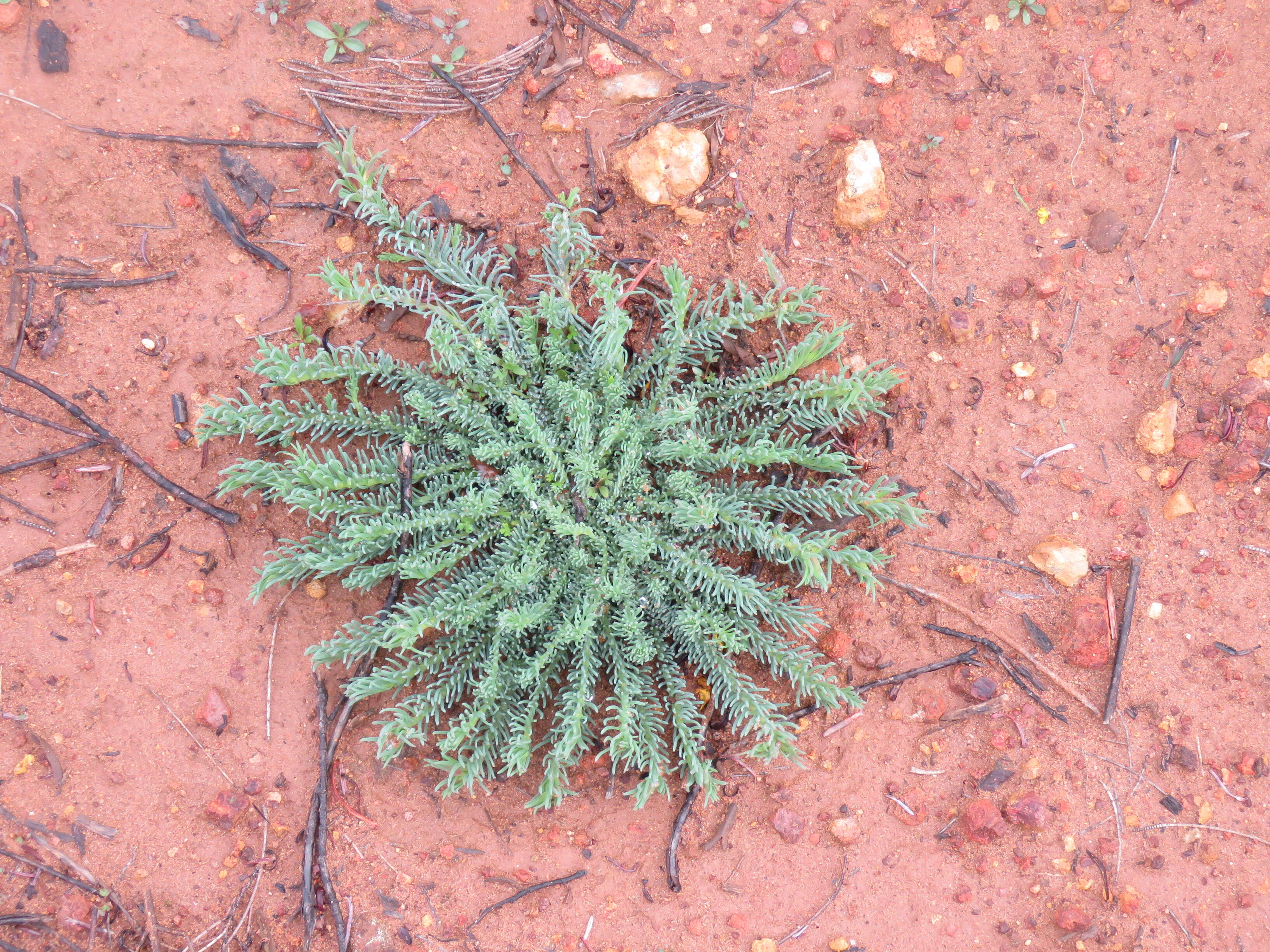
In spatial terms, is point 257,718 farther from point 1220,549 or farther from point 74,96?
point 1220,549

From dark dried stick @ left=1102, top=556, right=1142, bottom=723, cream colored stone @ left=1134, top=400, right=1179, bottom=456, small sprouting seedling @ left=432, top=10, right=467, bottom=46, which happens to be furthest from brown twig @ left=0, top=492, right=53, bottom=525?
cream colored stone @ left=1134, top=400, right=1179, bottom=456

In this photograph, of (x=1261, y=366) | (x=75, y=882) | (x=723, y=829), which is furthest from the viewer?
(x=1261, y=366)

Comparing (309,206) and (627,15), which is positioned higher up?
(627,15)

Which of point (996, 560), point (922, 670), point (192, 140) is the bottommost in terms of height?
point (922, 670)

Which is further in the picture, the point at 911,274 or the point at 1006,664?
the point at 911,274

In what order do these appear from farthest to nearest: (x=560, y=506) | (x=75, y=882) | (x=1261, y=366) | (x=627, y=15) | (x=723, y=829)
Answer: (x=627, y=15) < (x=1261, y=366) < (x=723, y=829) < (x=75, y=882) < (x=560, y=506)

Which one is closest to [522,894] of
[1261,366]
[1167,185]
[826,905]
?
[826,905]

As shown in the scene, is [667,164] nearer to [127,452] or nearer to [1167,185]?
[1167,185]

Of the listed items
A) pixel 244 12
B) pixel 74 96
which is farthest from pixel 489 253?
pixel 74 96
